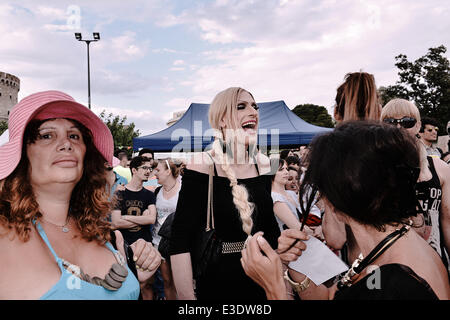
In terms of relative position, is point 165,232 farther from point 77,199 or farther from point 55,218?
point 55,218

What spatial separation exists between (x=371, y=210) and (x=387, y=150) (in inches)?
9.0

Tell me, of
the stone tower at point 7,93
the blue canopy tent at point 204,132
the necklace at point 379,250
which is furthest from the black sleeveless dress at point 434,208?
the stone tower at point 7,93

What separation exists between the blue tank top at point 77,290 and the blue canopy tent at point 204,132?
351 inches

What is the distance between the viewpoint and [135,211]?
4824 mm

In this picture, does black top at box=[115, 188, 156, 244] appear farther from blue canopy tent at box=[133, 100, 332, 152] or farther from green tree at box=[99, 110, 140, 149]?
green tree at box=[99, 110, 140, 149]

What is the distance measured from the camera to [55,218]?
1.73 meters

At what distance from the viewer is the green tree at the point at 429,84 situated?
29234mm

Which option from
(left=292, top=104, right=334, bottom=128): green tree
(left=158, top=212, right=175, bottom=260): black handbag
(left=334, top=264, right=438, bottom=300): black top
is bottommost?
(left=158, top=212, right=175, bottom=260): black handbag

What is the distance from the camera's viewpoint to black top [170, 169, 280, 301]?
2145mm

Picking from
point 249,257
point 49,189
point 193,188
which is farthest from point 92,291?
point 193,188

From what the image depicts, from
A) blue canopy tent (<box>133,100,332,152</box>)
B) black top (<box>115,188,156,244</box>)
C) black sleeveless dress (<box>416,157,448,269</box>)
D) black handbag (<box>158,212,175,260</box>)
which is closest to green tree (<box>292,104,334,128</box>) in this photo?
blue canopy tent (<box>133,100,332,152</box>)

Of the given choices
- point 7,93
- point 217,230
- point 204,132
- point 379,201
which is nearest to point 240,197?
point 217,230

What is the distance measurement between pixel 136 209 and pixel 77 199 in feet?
9.76

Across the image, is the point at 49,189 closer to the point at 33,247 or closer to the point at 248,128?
the point at 33,247
